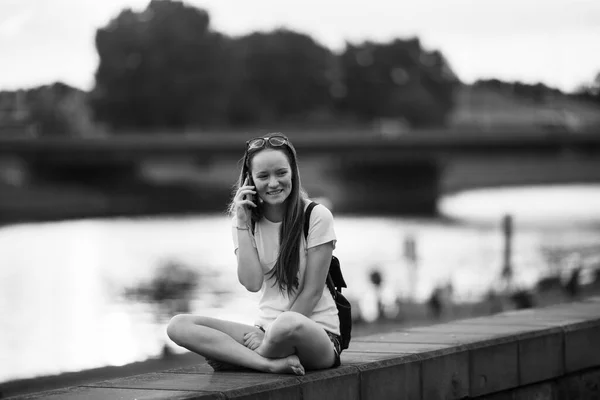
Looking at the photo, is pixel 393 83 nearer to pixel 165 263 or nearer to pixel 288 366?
pixel 165 263

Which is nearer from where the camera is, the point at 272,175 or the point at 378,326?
the point at 272,175

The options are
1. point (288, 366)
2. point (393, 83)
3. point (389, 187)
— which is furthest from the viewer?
point (393, 83)

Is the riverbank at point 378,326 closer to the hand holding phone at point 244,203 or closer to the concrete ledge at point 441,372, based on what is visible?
the concrete ledge at point 441,372

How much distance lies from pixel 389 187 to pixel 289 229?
196ft

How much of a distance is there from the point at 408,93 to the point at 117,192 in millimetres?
27784

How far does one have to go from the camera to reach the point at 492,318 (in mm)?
5801

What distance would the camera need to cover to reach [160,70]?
7206 centimetres

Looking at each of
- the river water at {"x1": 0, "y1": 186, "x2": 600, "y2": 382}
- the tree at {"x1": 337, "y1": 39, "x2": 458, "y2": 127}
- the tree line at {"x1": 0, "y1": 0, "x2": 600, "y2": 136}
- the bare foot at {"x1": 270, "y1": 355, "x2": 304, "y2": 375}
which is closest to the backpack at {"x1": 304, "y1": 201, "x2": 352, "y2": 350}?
the bare foot at {"x1": 270, "y1": 355, "x2": 304, "y2": 375}

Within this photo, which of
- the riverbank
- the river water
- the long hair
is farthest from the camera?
the river water

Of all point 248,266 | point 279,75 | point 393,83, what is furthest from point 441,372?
point 393,83

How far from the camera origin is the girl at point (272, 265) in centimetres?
436

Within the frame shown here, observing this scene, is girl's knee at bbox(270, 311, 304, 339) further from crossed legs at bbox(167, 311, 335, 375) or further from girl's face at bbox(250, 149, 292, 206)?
girl's face at bbox(250, 149, 292, 206)

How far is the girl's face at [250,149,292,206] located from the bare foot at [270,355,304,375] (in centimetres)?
60

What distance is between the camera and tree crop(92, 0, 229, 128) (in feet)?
233
